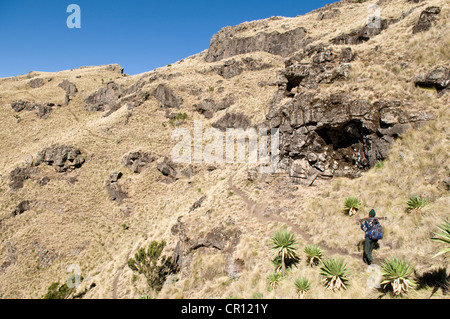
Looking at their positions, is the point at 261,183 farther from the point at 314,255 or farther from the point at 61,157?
the point at 61,157

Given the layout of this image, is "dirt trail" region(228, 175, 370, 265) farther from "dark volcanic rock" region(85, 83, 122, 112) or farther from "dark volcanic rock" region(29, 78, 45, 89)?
"dark volcanic rock" region(29, 78, 45, 89)

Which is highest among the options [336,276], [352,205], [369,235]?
[352,205]

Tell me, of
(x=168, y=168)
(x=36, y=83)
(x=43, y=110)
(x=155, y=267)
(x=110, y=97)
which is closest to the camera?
(x=155, y=267)

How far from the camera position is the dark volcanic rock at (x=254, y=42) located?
207 ft

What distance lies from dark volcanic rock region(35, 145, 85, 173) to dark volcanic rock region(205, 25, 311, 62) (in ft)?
166

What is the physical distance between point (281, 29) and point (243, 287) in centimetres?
7312

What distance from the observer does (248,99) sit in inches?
1987

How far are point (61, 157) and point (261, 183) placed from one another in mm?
40989

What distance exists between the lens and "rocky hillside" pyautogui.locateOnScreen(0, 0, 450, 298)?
13.8m

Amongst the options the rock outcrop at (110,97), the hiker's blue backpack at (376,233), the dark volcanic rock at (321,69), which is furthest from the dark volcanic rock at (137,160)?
the hiker's blue backpack at (376,233)

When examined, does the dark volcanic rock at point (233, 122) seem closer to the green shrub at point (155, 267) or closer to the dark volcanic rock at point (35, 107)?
the green shrub at point (155, 267)

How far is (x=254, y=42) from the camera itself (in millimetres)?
69562

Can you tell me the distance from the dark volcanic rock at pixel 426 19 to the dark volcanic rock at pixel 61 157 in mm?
53373

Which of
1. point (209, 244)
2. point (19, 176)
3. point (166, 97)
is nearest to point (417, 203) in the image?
point (209, 244)
